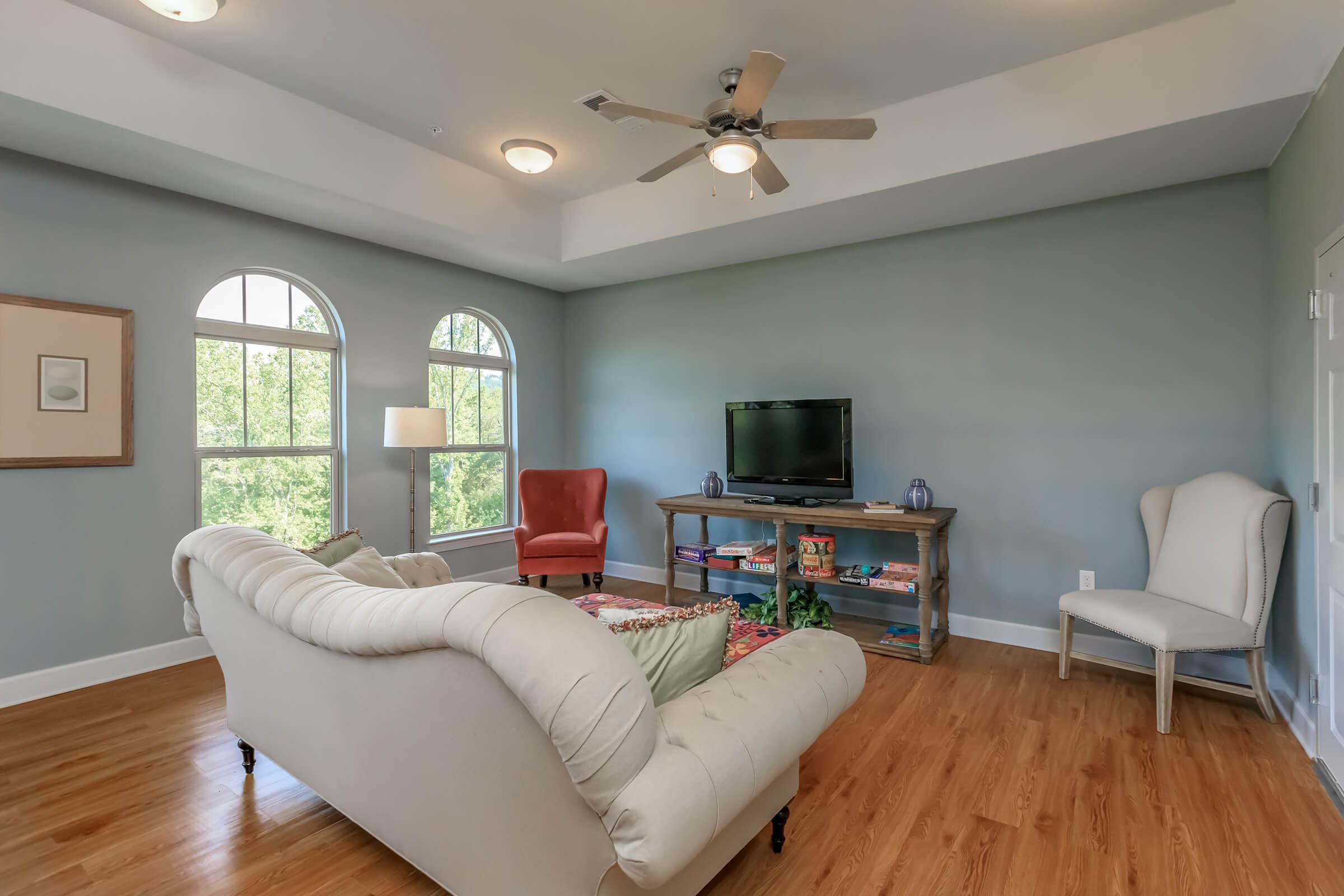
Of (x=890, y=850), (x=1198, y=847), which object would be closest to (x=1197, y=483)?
(x=1198, y=847)

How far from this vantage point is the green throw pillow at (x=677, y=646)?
1.53 meters

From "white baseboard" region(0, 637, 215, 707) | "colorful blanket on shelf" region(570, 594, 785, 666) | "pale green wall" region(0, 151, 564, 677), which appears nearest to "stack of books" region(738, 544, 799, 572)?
"colorful blanket on shelf" region(570, 594, 785, 666)

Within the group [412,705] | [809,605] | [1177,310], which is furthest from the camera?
[809,605]

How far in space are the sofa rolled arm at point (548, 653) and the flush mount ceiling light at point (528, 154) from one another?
2788mm

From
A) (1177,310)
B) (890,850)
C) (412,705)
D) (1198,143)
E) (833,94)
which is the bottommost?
(890,850)

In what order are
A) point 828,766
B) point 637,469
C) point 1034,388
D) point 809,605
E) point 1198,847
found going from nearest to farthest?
point 1198,847
point 828,766
point 1034,388
point 809,605
point 637,469

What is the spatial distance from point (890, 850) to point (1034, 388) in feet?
8.87

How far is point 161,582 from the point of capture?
342cm

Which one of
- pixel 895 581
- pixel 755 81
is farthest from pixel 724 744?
pixel 895 581

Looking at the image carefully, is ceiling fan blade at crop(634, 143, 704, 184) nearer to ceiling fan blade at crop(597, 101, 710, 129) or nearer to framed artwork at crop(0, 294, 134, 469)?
ceiling fan blade at crop(597, 101, 710, 129)

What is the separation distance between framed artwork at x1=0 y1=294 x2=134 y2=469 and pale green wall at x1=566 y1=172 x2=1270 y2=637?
343 centimetres

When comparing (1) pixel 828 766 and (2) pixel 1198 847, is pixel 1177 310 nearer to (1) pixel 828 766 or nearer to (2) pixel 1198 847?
(2) pixel 1198 847

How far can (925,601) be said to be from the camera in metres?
3.44

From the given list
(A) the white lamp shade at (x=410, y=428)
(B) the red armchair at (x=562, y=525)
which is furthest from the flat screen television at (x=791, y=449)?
(A) the white lamp shade at (x=410, y=428)
